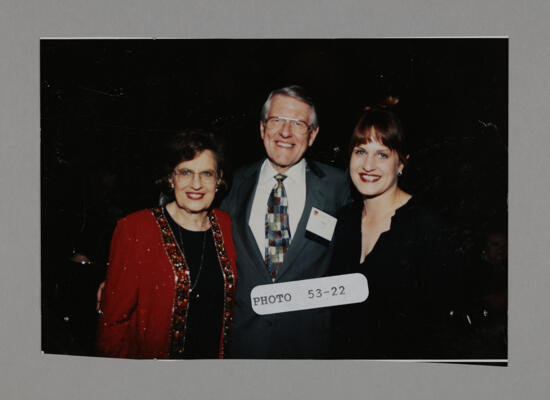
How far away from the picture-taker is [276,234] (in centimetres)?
203

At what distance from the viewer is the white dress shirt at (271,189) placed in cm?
203

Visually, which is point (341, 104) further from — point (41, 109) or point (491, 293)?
point (41, 109)

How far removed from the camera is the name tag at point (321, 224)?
79.9 inches

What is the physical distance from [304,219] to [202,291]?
0.50m

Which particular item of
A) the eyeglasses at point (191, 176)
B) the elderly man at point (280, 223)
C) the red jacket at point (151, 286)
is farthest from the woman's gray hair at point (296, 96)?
the red jacket at point (151, 286)

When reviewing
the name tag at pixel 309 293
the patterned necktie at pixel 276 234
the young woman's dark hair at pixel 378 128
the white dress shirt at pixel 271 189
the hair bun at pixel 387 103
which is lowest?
the name tag at pixel 309 293

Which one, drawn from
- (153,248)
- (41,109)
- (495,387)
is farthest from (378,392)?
(41,109)

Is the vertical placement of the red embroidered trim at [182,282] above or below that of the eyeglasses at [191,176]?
below

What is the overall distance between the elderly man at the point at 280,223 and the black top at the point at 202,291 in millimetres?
78

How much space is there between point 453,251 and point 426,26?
2.99 ft

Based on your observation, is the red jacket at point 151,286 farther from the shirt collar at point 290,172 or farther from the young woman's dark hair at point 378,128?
the young woman's dark hair at point 378,128

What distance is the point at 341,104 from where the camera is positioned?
200cm

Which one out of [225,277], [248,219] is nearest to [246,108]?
[248,219]

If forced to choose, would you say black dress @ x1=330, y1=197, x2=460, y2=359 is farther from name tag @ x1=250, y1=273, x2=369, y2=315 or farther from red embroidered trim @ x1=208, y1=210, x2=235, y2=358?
red embroidered trim @ x1=208, y1=210, x2=235, y2=358
